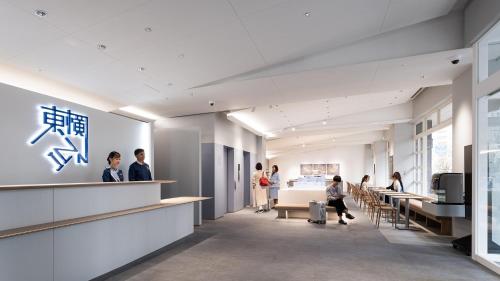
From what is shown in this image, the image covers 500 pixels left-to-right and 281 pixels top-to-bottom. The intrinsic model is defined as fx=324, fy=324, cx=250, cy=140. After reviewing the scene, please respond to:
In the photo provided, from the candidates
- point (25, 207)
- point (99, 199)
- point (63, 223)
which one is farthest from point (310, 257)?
point (25, 207)

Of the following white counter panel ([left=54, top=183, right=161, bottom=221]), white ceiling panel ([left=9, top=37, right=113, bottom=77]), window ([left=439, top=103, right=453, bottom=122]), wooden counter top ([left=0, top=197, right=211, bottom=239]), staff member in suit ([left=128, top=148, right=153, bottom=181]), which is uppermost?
white ceiling panel ([left=9, top=37, right=113, bottom=77])

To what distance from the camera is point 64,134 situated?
5738 millimetres

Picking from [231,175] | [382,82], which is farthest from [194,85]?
[231,175]

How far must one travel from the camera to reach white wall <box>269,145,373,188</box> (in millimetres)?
23578

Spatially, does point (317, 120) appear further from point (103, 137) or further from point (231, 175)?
point (103, 137)

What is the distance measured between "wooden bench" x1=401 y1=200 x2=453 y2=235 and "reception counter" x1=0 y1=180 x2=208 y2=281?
586cm

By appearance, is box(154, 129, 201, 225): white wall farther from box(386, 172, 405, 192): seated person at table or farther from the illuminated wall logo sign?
box(386, 172, 405, 192): seated person at table

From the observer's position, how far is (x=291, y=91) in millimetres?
7445

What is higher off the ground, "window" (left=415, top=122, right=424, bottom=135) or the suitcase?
"window" (left=415, top=122, right=424, bottom=135)

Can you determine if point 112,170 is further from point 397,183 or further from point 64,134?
point 397,183

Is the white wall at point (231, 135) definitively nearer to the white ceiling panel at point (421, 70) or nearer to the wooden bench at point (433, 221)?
the white ceiling panel at point (421, 70)

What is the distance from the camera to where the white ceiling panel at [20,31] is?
356 centimetres

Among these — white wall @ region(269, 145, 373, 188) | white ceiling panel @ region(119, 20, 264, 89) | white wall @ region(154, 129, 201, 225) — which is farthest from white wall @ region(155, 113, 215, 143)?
white wall @ region(269, 145, 373, 188)

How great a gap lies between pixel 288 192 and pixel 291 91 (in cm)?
344
